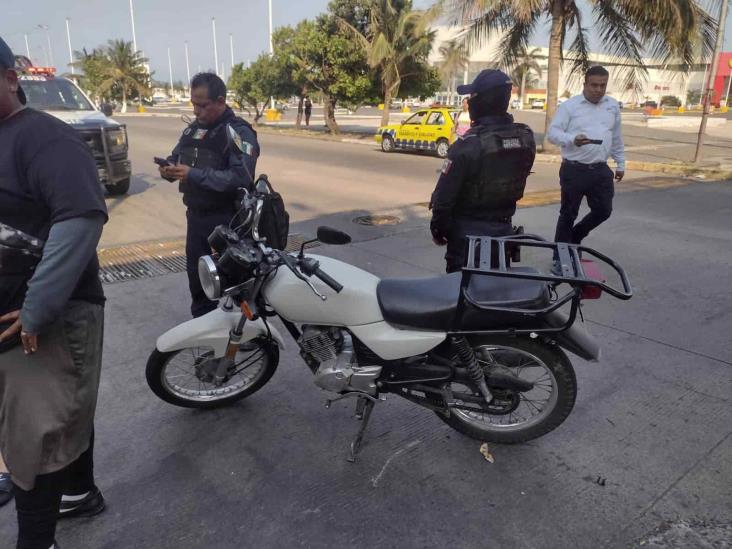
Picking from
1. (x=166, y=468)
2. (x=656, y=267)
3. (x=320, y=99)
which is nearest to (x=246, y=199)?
(x=166, y=468)

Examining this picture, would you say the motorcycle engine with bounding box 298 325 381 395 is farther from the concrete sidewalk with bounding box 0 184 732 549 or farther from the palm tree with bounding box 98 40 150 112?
the palm tree with bounding box 98 40 150 112

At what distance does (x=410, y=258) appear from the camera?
20.3 feet

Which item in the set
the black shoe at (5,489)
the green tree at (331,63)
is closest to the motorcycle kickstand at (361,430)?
the black shoe at (5,489)

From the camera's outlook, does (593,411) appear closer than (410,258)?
Yes

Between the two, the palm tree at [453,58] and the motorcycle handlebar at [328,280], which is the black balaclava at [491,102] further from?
the palm tree at [453,58]

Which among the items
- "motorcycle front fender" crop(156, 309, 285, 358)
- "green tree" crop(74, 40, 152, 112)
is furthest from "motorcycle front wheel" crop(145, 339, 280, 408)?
"green tree" crop(74, 40, 152, 112)

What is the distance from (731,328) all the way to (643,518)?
8.38ft

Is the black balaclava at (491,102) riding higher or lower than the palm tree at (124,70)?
lower

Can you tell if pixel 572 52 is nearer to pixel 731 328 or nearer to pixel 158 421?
pixel 731 328

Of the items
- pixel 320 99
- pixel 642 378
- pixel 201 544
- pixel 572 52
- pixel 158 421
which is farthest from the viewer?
pixel 320 99

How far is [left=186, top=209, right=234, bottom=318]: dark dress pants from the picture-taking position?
3544 mm

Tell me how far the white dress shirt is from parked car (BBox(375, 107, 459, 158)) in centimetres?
1172

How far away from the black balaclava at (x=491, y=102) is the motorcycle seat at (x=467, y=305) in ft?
3.41

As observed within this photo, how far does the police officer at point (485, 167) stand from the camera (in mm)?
3123
